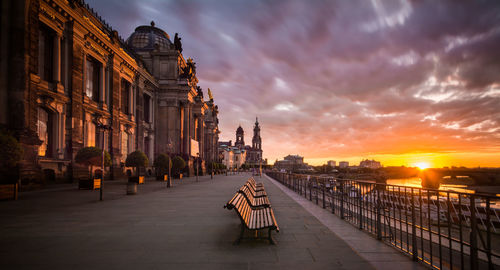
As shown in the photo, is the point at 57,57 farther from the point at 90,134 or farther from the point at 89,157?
the point at 89,157

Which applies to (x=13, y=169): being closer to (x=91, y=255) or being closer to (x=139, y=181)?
(x=139, y=181)

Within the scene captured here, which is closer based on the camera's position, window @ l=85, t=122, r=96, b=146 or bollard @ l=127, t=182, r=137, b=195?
bollard @ l=127, t=182, r=137, b=195

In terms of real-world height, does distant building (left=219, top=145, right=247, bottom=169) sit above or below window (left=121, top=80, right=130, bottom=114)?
below

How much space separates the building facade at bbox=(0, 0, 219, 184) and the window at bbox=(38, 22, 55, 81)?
→ 0.26 ft

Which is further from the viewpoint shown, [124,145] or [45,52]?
[124,145]

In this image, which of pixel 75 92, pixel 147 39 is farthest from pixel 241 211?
pixel 147 39

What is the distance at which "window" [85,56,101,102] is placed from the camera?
2968cm

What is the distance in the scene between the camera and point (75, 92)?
25547mm

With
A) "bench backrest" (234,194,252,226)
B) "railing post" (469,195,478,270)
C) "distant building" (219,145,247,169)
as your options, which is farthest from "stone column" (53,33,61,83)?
"distant building" (219,145,247,169)

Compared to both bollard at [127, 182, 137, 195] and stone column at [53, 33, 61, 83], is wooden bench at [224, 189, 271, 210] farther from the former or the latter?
stone column at [53, 33, 61, 83]

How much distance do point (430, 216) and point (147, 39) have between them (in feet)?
192

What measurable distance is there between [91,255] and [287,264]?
369 cm

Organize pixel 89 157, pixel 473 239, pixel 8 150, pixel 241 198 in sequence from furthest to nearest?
pixel 89 157 < pixel 8 150 < pixel 241 198 < pixel 473 239

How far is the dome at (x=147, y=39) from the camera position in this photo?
175 ft
